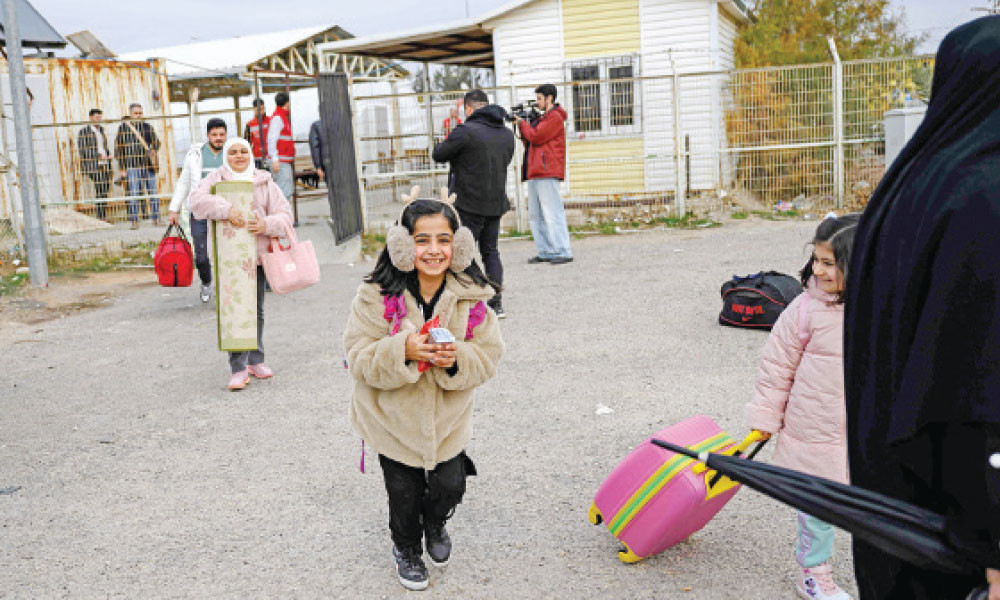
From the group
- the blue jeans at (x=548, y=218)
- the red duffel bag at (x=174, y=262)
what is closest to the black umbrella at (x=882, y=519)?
the red duffel bag at (x=174, y=262)

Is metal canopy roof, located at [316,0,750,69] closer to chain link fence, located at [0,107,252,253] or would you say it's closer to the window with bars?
the window with bars

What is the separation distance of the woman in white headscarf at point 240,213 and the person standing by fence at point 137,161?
766cm

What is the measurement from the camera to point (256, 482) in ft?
16.0

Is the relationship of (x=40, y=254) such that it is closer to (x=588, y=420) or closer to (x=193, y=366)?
(x=193, y=366)

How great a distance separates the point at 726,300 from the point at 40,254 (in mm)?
8346

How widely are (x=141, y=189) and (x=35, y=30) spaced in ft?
19.8

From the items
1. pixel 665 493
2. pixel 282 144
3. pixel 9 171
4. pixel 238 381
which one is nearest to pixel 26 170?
pixel 9 171

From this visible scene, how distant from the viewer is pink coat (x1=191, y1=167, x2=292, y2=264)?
21.4 feet

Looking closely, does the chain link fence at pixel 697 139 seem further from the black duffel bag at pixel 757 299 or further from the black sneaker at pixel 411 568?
the black sneaker at pixel 411 568

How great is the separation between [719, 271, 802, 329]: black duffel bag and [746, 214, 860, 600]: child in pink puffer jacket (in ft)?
13.2

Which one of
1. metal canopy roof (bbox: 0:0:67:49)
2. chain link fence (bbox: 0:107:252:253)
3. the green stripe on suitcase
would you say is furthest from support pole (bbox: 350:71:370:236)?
the green stripe on suitcase

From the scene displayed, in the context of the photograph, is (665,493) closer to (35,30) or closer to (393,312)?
(393,312)

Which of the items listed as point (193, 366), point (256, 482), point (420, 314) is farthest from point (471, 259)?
point (193, 366)

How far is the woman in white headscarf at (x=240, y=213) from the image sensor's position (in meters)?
6.54
